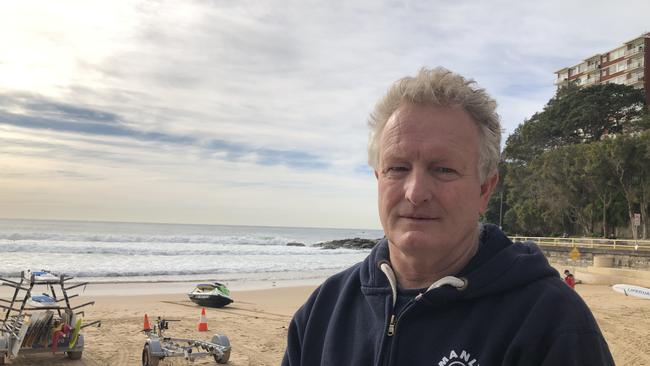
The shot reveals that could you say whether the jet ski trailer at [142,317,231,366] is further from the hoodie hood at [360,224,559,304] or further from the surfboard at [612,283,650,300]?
the surfboard at [612,283,650,300]

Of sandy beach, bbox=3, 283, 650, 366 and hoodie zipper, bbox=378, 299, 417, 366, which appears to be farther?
sandy beach, bbox=3, 283, 650, 366

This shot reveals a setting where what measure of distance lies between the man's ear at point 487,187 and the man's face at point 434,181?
0.06 metres

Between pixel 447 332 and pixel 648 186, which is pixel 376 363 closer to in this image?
pixel 447 332

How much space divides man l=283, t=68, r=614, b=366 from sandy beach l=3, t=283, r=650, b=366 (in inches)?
340

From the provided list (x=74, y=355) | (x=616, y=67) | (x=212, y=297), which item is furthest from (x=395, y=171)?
(x=616, y=67)

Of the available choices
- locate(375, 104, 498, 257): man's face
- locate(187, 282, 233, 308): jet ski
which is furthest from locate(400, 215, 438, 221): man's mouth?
locate(187, 282, 233, 308): jet ski

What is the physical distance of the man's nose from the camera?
1.68 meters

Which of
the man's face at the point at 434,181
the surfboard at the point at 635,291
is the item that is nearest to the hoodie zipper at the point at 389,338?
the man's face at the point at 434,181

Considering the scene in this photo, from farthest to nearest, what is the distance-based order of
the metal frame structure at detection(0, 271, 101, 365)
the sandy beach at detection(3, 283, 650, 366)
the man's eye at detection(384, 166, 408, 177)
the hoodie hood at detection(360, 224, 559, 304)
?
the sandy beach at detection(3, 283, 650, 366), the metal frame structure at detection(0, 271, 101, 365), the man's eye at detection(384, 166, 408, 177), the hoodie hood at detection(360, 224, 559, 304)

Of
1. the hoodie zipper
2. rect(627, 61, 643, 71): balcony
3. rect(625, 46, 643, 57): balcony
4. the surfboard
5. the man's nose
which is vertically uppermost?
rect(625, 46, 643, 57): balcony

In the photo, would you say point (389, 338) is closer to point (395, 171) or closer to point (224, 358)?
point (395, 171)

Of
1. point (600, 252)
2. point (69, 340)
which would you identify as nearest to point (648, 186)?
point (600, 252)

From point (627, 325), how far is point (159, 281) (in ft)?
61.5

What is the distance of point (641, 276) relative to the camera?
77.8ft
